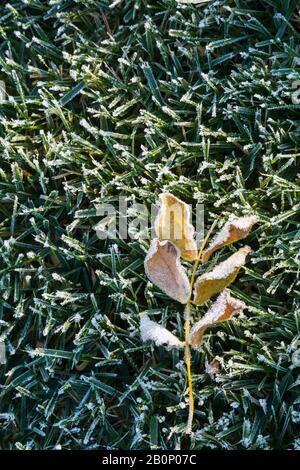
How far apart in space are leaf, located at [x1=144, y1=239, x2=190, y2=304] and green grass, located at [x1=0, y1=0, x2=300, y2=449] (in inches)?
6.6

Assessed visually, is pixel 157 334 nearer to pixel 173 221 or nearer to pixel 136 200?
pixel 173 221

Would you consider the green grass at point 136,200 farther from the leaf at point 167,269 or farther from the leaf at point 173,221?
the leaf at point 173,221

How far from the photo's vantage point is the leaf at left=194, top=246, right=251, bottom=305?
150 centimetres

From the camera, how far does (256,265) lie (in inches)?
68.1

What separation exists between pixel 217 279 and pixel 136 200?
0.40 metres

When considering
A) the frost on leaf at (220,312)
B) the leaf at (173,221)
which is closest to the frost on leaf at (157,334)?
the frost on leaf at (220,312)

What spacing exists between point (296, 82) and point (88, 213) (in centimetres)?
61

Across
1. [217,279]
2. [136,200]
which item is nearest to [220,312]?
[217,279]

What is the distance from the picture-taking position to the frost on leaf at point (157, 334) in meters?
1.53

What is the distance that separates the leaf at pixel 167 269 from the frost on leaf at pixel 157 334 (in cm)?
8

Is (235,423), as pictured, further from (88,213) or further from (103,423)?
(88,213)

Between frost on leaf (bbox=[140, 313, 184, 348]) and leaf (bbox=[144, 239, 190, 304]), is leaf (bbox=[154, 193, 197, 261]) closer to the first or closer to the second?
leaf (bbox=[144, 239, 190, 304])

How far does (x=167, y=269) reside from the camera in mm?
1503
